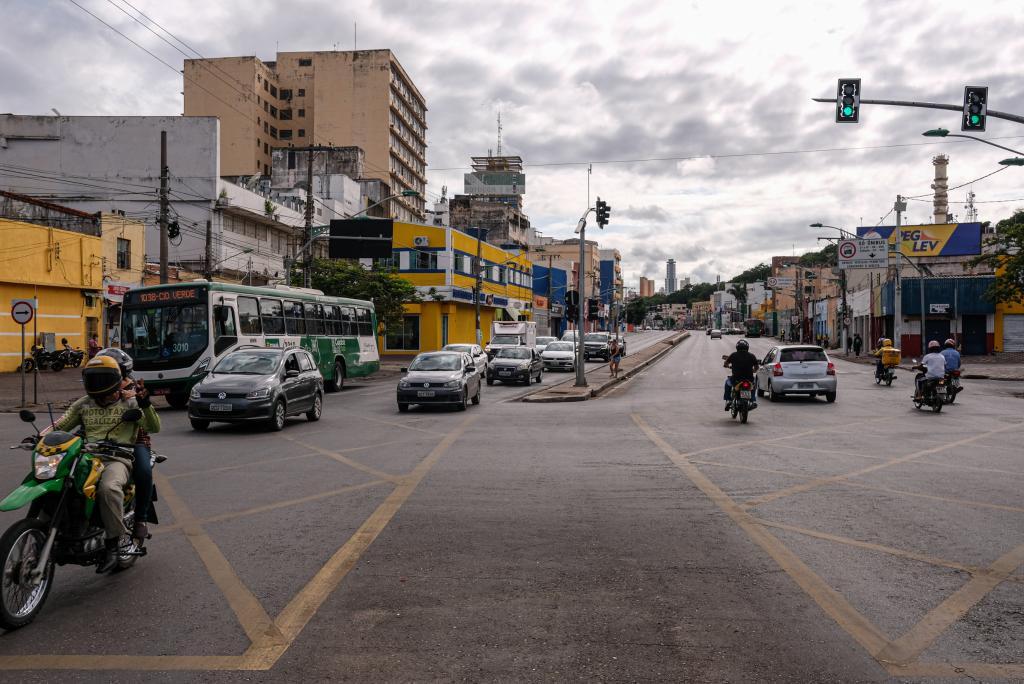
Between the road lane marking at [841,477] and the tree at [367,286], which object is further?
the tree at [367,286]

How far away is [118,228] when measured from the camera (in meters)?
38.8

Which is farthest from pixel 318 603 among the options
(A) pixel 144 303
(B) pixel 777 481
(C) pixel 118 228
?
(C) pixel 118 228

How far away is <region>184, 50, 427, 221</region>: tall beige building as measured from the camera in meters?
78.4

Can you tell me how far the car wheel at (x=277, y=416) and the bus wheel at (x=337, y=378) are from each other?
1230 cm

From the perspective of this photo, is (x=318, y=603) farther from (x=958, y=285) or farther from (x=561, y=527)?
(x=958, y=285)

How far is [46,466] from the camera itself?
507 centimetres

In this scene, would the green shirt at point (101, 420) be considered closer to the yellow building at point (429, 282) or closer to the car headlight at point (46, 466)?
the car headlight at point (46, 466)

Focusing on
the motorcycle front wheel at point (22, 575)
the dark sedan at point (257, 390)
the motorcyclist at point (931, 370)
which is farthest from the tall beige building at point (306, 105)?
the motorcycle front wheel at point (22, 575)

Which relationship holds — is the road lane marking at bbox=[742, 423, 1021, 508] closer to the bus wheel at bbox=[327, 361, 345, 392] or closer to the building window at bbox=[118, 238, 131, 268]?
the bus wheel at bbox=[327, 361, 345, 392]

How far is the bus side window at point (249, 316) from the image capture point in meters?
22.5

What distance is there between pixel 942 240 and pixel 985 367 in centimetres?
3236

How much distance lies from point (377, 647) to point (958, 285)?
2341 inches

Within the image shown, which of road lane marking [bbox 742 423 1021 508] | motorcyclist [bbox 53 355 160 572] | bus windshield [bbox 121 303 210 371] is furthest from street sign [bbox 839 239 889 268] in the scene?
motorcyclist [bbox 53 355 160 572]

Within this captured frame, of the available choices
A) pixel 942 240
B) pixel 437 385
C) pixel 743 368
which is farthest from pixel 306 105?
pixel 743 368
